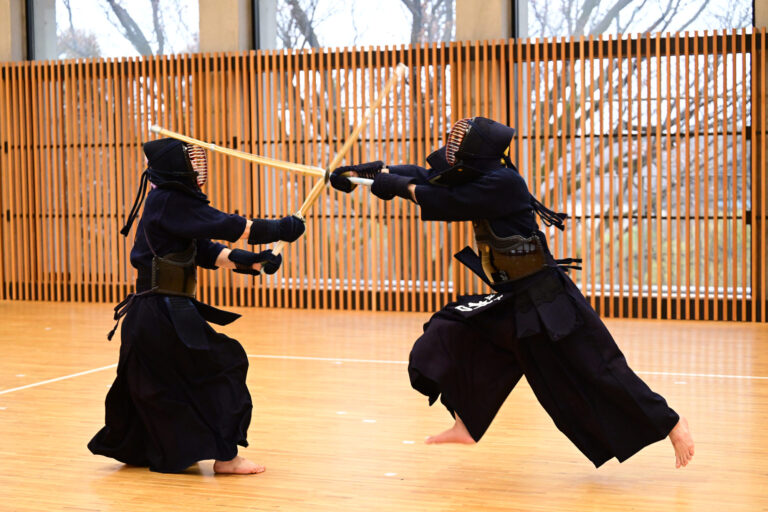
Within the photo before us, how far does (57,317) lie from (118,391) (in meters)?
5.64

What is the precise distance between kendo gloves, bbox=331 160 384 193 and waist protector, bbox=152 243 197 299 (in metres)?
0.66

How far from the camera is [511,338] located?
146 inches

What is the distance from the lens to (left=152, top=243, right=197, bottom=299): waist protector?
3922 millimetres

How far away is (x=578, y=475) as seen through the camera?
151 inches

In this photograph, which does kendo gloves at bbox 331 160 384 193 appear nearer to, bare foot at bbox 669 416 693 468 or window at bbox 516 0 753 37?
bare foot at bbox 669 416 693 468

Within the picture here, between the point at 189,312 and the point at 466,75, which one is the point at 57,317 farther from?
the point at 189,312

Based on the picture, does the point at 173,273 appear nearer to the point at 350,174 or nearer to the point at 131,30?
the point at 350,174

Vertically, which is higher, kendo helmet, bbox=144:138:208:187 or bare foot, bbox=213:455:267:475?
kendo helmet, bbox=144:138:208:187

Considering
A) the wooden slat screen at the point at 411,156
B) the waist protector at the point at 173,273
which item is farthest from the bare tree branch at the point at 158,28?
the waist protector at the point at 173,273

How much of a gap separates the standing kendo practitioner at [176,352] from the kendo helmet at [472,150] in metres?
0.63

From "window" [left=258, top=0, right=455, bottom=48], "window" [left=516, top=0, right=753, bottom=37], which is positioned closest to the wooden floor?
"window" [left=516, top=0, right=753, bottom=37]

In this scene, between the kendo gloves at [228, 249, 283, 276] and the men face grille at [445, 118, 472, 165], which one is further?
the kendo gloves at [228, 249, 283, 276]

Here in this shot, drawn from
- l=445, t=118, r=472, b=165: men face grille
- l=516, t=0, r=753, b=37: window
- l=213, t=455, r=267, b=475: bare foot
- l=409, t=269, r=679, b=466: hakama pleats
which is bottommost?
l=213, t=455, r=267, b=475: bare foot

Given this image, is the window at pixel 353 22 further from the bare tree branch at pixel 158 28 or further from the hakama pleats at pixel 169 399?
the hakama pleats at pixel 169 399
